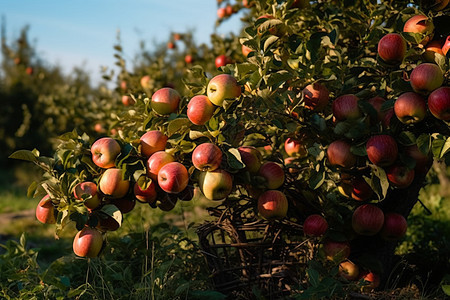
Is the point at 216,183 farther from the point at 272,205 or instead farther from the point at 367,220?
the point at 367,220

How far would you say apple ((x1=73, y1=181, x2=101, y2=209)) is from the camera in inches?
76.7

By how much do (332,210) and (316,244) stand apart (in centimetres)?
22

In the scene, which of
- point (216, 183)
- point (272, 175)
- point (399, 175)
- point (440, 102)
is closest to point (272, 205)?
point (272, 175)

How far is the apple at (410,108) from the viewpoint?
1.82 metres

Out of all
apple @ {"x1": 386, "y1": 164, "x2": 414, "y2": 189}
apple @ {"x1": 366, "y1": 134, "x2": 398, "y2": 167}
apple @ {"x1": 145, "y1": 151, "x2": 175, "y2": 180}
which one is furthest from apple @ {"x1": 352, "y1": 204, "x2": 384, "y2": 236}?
apple @ {"x1": 145, "y1": 151, "x2": 175, "y2": 180}

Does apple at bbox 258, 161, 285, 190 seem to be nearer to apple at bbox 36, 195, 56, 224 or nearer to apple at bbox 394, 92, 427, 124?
apple at bbox 394, 92, 427, 124

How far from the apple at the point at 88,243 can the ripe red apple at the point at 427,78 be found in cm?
145

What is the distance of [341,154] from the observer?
1950 mm

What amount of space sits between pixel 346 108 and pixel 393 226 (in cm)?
66

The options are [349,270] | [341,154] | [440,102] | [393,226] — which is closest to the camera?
[440,102]

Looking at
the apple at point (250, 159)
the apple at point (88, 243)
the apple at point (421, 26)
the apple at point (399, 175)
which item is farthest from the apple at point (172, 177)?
the apple at point (421, 26)

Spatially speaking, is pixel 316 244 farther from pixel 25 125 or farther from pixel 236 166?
pixel 25 125

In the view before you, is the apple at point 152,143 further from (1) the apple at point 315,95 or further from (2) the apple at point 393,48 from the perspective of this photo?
(2) the apple at point 393,48

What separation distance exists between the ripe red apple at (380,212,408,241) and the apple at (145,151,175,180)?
1.09 m
